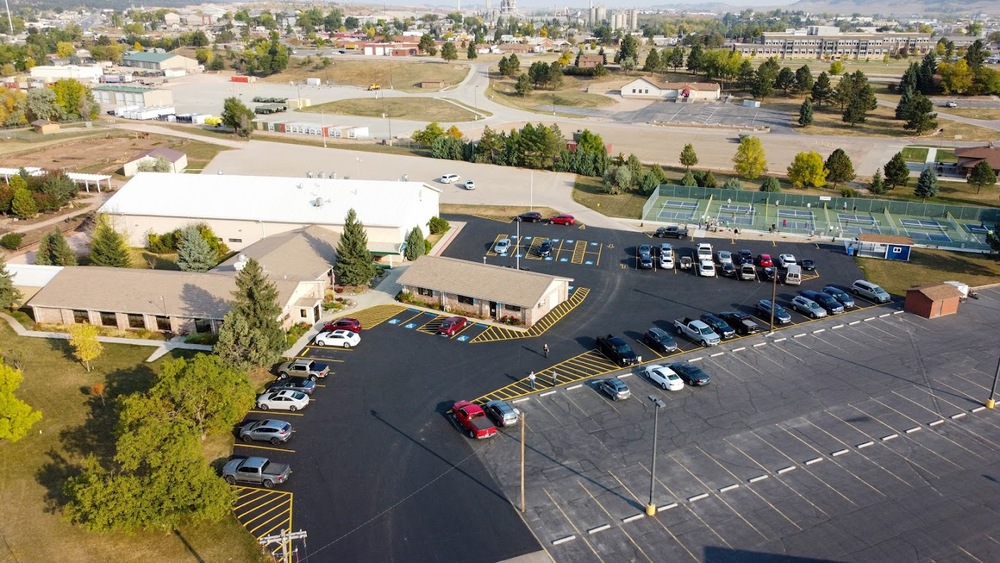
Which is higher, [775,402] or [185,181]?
[185,181]

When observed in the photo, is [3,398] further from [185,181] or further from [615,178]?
[615,178]

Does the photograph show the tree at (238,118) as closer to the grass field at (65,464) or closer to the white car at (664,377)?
the grass field at (65,464)

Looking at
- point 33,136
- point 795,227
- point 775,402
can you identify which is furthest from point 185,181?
point 33,136

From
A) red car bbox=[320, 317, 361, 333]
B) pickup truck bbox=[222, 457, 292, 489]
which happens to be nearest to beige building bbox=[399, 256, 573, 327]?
red car bbox=[320, 317, 361, 333]

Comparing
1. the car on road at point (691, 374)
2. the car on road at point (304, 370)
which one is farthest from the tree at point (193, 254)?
the car on road at point (691, 374)

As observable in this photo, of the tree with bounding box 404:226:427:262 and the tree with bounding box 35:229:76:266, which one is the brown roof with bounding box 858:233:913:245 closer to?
the tree with bounding box 404:226:427:262

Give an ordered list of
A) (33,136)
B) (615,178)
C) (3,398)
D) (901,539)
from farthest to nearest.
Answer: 1. (33,136)
2. (615,178)
3. (3,398)
4. (901,539)

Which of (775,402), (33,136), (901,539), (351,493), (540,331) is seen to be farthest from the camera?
(33,136)
